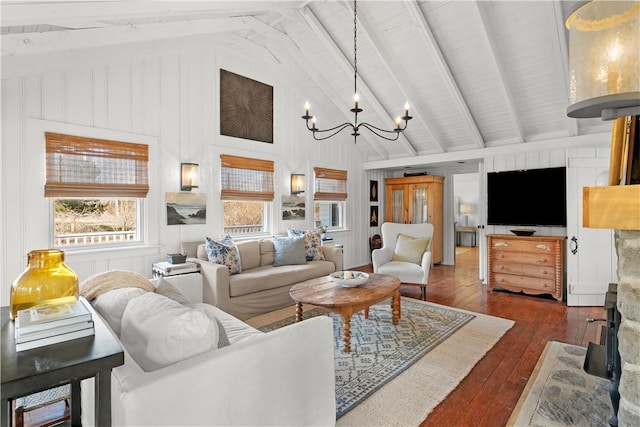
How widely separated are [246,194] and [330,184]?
1904mm

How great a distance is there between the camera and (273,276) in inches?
155

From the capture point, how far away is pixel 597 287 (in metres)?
4.08

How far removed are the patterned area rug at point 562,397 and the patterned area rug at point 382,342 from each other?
0.78 m

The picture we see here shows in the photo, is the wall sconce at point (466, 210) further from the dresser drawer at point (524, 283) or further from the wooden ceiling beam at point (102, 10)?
the wooden ceiling beam at point (102, 10)

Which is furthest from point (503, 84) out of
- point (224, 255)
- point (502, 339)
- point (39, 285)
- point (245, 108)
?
point (39, 285)

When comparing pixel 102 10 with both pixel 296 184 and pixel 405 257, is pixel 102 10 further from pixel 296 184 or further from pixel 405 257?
pixel 405 257

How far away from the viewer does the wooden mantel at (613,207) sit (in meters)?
1.23

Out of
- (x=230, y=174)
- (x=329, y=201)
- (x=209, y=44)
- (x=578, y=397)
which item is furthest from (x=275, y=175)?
(x=578, y=397)

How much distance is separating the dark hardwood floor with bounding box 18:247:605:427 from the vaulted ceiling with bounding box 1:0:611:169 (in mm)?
2351

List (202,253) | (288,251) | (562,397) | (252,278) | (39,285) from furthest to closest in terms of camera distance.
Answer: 1. (288,251)
2. (202,253)
3. (252,278)
4. (562,397)
5. (39,285)

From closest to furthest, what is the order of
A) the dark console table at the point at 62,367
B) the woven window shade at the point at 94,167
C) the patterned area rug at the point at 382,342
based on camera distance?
the dark console table at the point at 62,367, the patterned area rug at the point at 382,342, the woven window shade at the point at 94,167

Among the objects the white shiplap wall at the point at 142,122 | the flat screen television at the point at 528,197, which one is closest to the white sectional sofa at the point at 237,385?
the white shiplap wall at the point at 142,122

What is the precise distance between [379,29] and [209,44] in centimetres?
224

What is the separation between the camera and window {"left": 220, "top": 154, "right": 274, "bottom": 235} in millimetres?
4648
